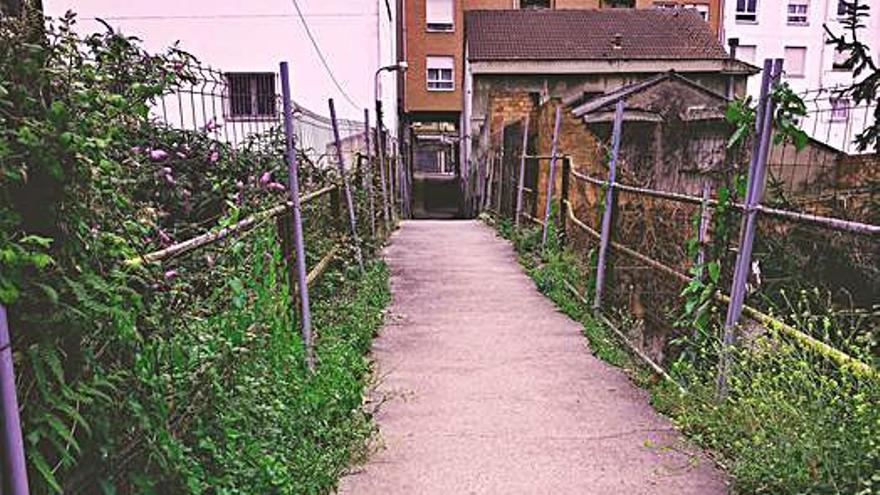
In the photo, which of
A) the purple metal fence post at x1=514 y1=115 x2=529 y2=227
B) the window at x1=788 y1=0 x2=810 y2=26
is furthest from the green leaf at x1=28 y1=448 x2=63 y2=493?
the window at x1=788 y1=0 x2=810 y2=26

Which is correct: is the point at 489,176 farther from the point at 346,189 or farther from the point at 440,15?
the point at 440,15

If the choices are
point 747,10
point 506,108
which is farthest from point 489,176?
point 747,10

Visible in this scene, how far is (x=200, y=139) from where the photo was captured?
203 inches

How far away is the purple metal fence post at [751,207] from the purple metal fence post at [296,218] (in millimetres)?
2279

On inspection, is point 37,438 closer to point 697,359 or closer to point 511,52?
point 697,359

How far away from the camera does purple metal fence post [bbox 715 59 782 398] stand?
348cm

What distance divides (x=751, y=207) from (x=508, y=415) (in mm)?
1776

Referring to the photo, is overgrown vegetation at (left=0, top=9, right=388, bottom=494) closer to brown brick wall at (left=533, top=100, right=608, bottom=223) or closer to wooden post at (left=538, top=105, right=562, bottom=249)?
wooden post at (left=538, top=105, right=562, bottom=249)

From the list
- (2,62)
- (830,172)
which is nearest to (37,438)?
(2,62)

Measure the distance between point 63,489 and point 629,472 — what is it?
8.35 feet

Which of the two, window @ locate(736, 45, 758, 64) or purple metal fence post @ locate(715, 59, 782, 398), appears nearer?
purple metal fence post @ locate(715, 59, 782, 398)

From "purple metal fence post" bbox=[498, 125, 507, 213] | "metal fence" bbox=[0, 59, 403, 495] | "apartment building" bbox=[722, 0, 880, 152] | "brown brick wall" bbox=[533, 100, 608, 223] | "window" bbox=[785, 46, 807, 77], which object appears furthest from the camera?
"window" bbox=[785, 46, 807, 77]

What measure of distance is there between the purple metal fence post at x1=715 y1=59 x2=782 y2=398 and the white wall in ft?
43.5

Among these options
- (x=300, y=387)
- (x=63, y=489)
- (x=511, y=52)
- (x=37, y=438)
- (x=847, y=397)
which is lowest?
(x=300, y=387)
